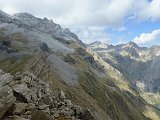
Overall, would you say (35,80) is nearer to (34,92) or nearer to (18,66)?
(34,92)

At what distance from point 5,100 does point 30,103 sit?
15.0 feet

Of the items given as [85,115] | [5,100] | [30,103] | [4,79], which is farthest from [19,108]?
[85,115]

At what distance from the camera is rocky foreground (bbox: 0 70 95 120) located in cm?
3650

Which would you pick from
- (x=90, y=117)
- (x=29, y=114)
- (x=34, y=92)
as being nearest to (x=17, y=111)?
(x=29, y=114)

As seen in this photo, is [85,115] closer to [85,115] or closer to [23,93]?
[85,115]

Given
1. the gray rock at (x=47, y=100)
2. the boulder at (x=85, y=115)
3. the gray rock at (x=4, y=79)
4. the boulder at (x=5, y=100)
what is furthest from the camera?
the boulder at (x=85, y=115)

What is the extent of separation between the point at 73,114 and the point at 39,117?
25.1ft

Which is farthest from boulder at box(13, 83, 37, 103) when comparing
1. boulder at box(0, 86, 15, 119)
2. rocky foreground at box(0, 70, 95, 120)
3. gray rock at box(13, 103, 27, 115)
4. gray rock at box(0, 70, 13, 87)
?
boulder at box(0, 86, 15, 119)

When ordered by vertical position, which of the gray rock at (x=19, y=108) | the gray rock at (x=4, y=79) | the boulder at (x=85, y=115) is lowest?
the boulder at (x=85, y=115)

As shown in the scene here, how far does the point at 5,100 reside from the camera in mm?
36188

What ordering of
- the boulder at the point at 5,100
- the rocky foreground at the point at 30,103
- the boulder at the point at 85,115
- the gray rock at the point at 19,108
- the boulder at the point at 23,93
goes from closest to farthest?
the boulder at the point at 5,100
the rocky foreground at the point at 30,103
the gray rock at the point at 19,108
the boulder at the point at 23,93
the boulder at the point at 85,115

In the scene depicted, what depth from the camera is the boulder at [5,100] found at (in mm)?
35188

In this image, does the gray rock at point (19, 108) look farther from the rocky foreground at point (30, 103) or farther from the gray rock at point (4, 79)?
the gray rock at point (4, 79)

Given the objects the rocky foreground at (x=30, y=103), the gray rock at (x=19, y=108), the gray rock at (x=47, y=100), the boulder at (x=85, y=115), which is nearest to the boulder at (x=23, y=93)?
the rocky foreground at (x=30, y=103)
